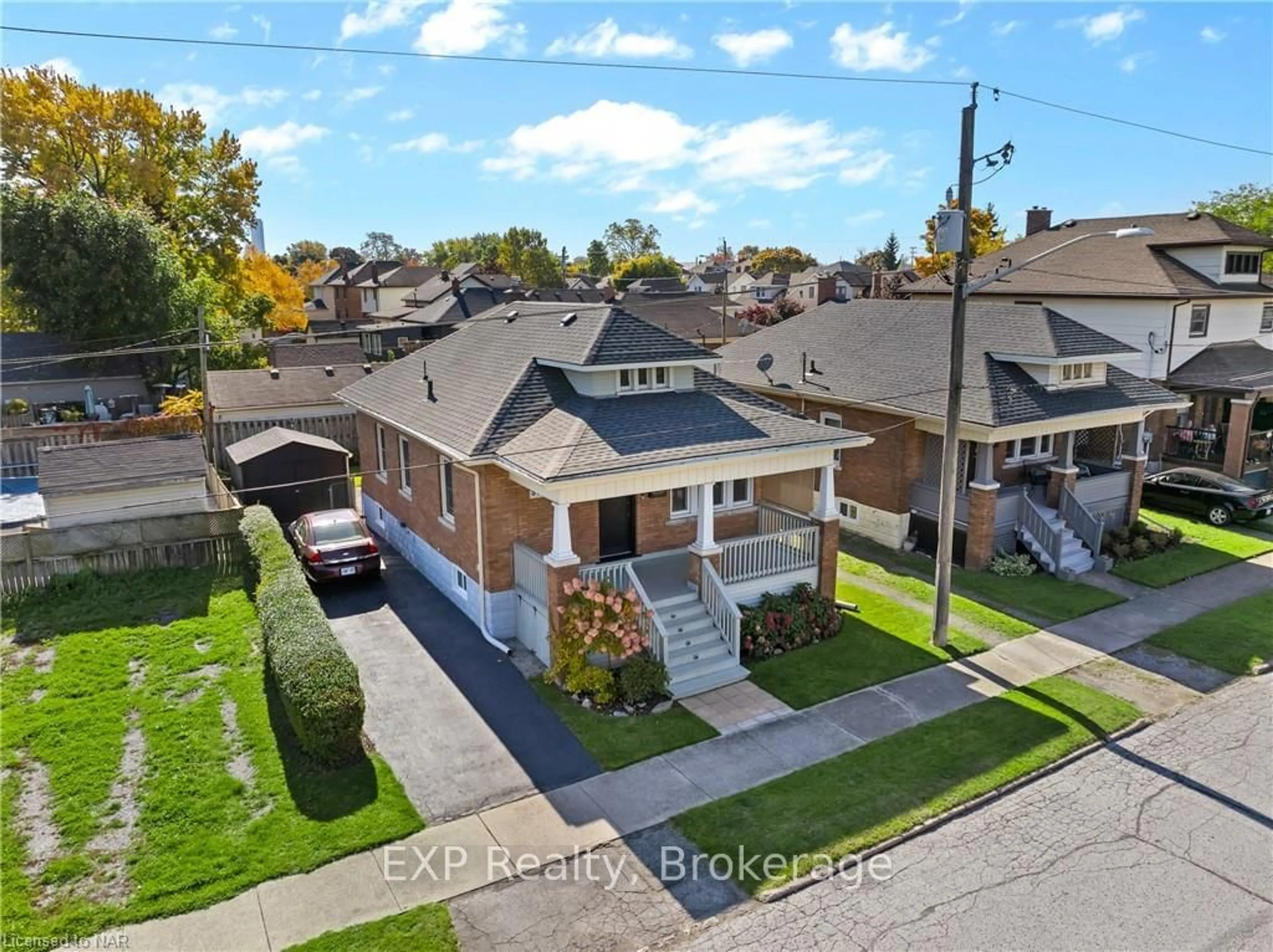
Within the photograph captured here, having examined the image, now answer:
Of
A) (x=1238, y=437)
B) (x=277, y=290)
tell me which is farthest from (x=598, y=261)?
(x=1238, y=437)

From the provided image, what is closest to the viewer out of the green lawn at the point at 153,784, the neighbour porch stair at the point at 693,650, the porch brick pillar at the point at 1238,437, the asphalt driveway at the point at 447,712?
the green lawn at the point at 153,784

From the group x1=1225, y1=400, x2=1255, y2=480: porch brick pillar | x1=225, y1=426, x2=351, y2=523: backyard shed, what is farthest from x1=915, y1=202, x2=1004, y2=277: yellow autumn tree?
x1=225, y1=426, x2=351, y2=523: backyard shed

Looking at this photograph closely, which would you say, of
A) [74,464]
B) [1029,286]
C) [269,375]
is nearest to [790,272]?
[1029,286]

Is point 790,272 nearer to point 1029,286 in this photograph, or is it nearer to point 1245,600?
point 1029,286

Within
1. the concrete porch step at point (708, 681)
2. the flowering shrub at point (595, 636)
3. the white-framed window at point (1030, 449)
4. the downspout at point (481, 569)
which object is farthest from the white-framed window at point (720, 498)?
the white-framed window at point (1030, 449)

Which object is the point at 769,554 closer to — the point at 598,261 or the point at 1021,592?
the point at 1021,592

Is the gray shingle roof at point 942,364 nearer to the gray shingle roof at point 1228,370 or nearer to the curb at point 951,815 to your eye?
the gray shingle roof at point 1228,370
